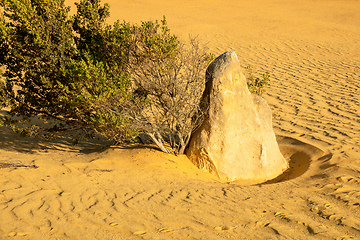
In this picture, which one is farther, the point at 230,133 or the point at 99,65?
the point at 230,133

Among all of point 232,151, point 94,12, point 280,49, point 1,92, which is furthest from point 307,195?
point 280,49

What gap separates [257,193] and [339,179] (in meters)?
1.57

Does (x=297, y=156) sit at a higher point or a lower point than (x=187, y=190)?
higher

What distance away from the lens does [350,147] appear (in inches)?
287

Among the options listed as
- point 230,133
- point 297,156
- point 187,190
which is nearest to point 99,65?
point 187,190

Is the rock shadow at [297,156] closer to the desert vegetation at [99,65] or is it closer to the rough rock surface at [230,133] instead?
the rough rock surface at [230,133]

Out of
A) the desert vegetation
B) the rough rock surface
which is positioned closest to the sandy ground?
the rough rock surface

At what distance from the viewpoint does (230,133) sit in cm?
649

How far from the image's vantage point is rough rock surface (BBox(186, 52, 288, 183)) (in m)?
6.41

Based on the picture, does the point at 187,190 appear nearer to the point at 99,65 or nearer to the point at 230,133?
the point at 230,133

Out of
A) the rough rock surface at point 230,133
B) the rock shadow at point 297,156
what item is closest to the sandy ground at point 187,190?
the rock shadow at point 297,156

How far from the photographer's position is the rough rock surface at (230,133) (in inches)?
253

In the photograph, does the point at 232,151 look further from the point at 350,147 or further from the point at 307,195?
the point at 350,147

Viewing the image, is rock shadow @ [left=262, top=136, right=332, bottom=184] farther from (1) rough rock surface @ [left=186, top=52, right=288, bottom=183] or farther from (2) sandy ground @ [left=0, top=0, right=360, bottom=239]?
(1) rough rock surface @ [left=186, top=52, right=288, bottom=183]
